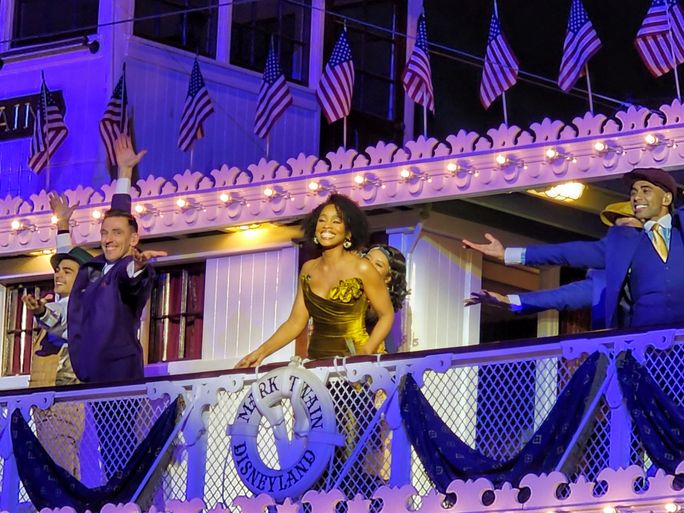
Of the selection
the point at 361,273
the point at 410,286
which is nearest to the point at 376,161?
the point at 410,286

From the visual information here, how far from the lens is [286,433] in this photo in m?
16.0

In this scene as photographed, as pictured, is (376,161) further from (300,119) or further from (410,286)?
(300,119)

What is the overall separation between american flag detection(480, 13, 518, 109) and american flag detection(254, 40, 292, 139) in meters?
1.94

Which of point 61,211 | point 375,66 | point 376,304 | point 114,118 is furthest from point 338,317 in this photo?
point 375,66

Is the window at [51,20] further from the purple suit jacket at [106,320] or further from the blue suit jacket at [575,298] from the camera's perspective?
the blue suit jacket at [575,298]

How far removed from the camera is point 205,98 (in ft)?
69.6

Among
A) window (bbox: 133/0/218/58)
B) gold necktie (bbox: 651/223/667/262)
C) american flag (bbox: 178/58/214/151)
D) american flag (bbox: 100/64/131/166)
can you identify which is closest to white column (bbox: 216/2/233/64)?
window (bbox: 133/0/218/58)

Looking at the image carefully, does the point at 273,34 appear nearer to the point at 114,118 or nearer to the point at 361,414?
the point at 114,118

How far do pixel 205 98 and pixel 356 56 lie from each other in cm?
322

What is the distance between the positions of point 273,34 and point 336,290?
7.60 meters

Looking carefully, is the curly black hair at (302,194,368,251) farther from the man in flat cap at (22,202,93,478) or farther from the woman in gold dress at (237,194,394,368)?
the man in flat cap at (22,202,93,478)

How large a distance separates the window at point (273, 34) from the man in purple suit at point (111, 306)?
6238 millimetres

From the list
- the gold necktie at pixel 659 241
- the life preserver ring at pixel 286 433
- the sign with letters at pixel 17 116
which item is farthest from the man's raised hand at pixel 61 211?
the gold necktie at pixel 659 241

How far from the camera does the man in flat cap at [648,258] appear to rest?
1513 cm
